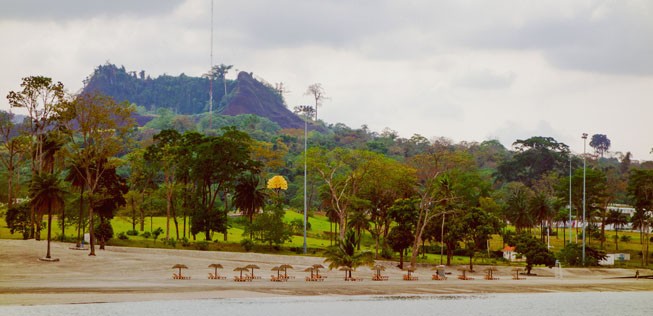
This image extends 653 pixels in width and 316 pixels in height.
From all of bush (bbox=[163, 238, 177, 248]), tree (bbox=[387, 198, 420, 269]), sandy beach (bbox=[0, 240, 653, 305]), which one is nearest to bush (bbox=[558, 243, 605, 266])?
sandy beach (bbox=[0, 240, 653, 305])

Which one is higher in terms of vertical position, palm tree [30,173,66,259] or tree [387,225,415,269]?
palm tree [30,173,66,259]

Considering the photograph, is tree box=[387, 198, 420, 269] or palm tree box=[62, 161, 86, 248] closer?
palm tree box=[62, 161, 86, 248]

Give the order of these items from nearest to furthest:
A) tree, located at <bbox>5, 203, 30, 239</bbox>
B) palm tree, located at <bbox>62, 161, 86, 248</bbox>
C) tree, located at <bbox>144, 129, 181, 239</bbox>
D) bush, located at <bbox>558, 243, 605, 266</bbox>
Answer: palm tree, located at <bbox>62, 161, 86, 248</bbox>, tree, located at <bbox>5, 203, 30, 239</bbox>, tree, located at <bbox>144, 129, 181, 239</bbox>, bush, located at <bbox>558, 243, 605, 266</bbox>

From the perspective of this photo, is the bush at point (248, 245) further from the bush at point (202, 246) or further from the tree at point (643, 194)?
the tree at point (643, 194)

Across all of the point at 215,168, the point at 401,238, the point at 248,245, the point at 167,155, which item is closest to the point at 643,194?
the point at 401,238

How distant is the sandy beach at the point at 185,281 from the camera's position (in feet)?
186

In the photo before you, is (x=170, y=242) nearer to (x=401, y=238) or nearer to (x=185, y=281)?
(x=185, y=281)

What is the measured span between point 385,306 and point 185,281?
1777 centimetres

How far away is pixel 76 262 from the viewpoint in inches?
2995

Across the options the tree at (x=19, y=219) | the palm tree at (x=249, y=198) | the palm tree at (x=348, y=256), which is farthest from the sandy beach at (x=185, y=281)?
the palm tree at (x=249, y=198)

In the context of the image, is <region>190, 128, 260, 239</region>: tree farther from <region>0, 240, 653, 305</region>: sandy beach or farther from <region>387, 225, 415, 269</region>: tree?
<region>387, 225, 415, 269</region>: tree

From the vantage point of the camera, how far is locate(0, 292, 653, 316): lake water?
165 feet

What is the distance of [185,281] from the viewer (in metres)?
66.9

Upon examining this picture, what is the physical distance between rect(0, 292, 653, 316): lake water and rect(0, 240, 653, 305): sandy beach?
6.02ft
